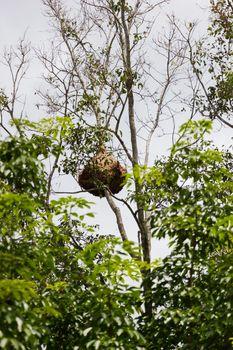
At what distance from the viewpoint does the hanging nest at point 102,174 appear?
14008 mm

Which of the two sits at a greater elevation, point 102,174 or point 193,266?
point 102,174

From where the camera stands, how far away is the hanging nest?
14008mm

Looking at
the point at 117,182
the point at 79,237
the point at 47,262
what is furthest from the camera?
the point at 79,237

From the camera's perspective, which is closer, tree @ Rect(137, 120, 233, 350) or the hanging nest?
tree @ Rect(137, 120, 233, 350)

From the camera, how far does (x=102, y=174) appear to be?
13977 millimetres

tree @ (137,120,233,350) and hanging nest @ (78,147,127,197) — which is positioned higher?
hanging nest @ (78,147,127,197)

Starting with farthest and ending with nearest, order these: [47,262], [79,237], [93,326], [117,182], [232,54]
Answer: [232,54]
[79,237]
[117,182]
[47,262]
[93,326]

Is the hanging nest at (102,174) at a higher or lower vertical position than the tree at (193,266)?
higher

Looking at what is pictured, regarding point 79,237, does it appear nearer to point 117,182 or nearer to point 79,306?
point 117,182

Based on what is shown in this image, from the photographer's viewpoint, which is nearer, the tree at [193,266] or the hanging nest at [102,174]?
the tree at [193,266]

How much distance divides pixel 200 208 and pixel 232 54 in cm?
1041

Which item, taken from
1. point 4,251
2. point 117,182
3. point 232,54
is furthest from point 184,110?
point 4,251

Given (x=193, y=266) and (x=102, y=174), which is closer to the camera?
(x=193, y=266)

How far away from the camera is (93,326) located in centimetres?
600
